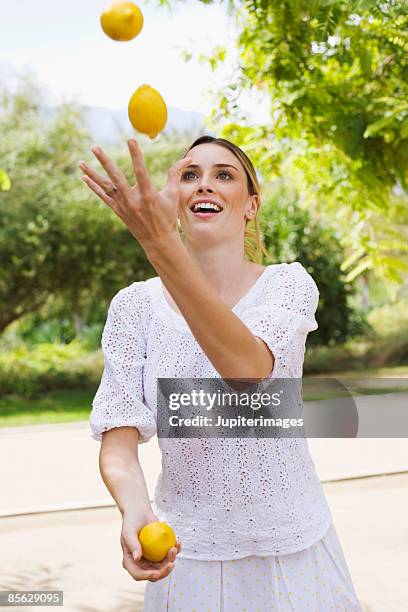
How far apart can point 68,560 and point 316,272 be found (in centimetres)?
1060

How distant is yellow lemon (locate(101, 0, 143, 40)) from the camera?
5.68ft

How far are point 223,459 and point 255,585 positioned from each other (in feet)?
0.86

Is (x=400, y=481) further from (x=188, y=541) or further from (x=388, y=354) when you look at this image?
(x=388, y=354)

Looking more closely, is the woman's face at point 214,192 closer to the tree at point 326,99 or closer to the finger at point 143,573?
the finger at point 143,573

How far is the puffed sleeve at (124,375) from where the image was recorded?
65.4 inches

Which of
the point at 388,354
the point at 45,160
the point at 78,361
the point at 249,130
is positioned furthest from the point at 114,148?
the point at 249,130

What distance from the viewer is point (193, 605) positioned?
1.65 meters

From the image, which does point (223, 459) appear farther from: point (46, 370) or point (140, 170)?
point (46, 370)

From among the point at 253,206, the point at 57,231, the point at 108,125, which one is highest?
the point at 108,125

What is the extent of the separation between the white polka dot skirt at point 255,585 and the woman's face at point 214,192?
26.7 inches

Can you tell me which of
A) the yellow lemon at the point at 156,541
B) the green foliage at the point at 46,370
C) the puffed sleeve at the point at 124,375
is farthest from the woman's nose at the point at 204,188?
the green foliage at the point at 46,370

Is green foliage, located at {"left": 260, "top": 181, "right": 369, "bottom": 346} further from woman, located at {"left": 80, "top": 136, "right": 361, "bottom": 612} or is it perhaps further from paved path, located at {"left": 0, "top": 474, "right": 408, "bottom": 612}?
woman, located at {"left": 80, "top": 136, "right": 361, "bottom": 612}

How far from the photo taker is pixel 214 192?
5.61 ft

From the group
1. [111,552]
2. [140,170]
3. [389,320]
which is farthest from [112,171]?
[389,320]
